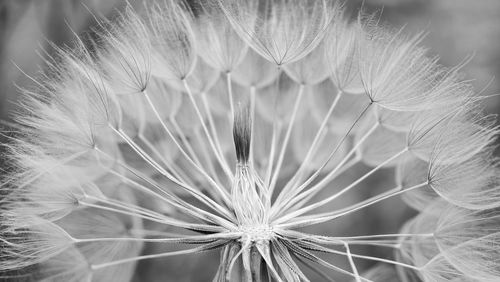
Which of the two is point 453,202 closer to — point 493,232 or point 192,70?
point 493,232

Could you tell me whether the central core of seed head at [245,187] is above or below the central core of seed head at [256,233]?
above

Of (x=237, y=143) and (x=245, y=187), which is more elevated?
(x=237, y=143)

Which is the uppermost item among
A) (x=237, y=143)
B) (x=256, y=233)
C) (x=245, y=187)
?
(x=237, y=143)

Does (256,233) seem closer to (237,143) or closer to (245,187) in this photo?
(245,187)

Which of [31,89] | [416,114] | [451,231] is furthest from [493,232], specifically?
[31,89]

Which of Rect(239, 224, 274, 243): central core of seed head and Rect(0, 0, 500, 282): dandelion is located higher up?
Rect(0, 0, 500, 282): dandelion

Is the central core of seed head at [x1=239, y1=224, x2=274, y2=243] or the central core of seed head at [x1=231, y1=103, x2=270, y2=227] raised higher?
the central core of seed head at [x1=231, y1=103, x2=270, y2=227]

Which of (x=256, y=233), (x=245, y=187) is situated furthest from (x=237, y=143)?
(x=256, y=233)

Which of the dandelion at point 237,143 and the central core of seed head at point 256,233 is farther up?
the dandelion at point 237,143
